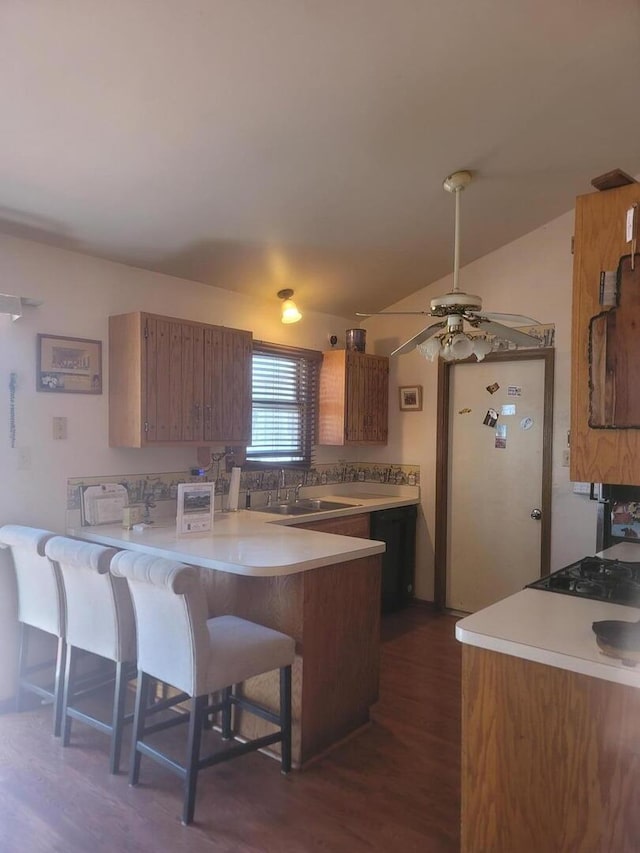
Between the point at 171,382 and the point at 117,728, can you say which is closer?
the point at 117,728

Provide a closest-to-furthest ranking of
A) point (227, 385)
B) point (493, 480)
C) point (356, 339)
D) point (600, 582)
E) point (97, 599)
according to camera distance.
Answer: point (600, 582)
point (97, 599)
point (227, 385)
point (493, 480)
point (356, 339)

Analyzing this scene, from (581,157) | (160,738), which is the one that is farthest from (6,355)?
(581,157)

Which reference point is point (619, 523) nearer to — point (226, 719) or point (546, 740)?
point (546, 740)

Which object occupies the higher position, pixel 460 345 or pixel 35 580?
pixel 460 345

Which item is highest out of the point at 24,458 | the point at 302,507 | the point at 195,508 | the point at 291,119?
the point at 291,119

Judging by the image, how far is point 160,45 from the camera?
203 centimetres

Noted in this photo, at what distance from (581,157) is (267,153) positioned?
1.79 m

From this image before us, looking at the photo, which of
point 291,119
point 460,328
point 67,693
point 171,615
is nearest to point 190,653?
point 171,615

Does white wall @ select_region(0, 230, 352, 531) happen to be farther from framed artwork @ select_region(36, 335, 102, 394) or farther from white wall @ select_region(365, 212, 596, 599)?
white wall @ select_region(365, 212, 596, 599)

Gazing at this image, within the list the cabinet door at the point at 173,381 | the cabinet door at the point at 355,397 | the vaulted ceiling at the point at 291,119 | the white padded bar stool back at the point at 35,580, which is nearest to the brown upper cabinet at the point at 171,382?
the cabinet door at the point at 173,381

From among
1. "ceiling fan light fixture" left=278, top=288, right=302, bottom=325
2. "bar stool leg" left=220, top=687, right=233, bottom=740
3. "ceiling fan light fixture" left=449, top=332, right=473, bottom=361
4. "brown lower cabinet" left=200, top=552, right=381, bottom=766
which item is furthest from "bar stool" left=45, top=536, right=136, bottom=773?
"ceiling fan light fixture" left=278, top=288, right=302, bottom=325

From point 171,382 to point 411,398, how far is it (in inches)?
89.7

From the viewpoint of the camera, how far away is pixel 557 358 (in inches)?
164

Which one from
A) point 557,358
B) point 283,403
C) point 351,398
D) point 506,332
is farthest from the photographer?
point 351,398
